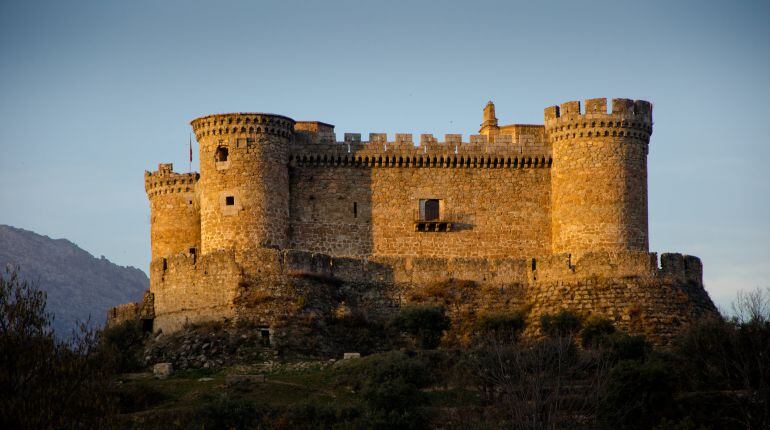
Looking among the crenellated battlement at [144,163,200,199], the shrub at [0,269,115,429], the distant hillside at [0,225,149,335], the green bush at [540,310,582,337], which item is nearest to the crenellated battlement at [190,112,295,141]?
the crenellated battlement at [144,163,200,199]

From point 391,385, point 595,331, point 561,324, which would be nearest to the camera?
point 391,385

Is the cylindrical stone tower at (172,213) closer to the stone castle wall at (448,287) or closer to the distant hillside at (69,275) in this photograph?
the stone castle wall at (448,287)

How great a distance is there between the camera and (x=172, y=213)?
197 ft

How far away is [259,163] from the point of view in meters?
54.8

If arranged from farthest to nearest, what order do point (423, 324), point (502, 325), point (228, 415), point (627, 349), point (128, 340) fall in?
1. point (128, 340)
2. point (502, 325)
3. point (423, 324)
4. point (627, 349)
5. point (228, 415)

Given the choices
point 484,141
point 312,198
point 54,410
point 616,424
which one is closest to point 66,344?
point 54,410

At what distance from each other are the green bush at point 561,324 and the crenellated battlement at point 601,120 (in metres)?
8.82

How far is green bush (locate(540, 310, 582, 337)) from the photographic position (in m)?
50.7

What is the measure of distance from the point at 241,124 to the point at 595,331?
15.9 meters

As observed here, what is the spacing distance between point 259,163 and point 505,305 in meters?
11.0

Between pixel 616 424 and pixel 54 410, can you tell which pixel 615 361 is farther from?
pixel 54 410

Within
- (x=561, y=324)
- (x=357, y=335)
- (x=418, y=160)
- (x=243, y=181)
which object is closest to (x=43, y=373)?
(x=357, y=335)

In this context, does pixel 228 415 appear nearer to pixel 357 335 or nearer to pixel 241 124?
pixel 357 335

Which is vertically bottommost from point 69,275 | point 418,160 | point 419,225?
point 69,275
